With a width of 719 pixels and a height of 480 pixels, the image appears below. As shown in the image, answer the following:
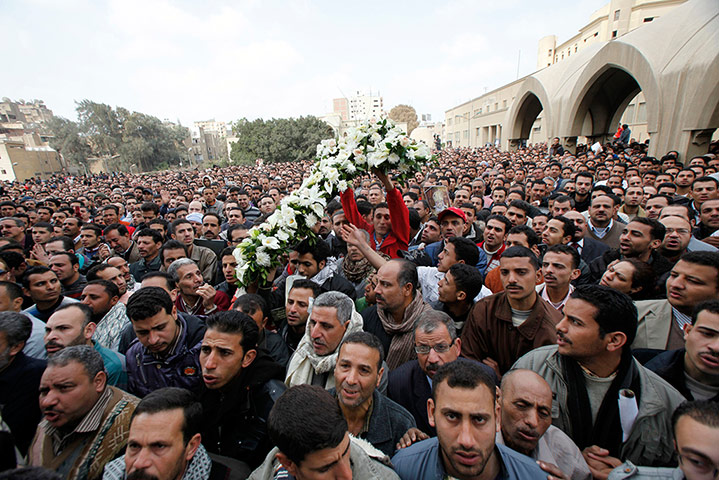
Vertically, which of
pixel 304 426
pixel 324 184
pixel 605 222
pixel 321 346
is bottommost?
pixel 321 346

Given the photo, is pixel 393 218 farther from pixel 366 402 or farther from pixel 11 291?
pixel 11 291

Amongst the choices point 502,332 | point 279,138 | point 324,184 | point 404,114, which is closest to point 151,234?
point 324,184

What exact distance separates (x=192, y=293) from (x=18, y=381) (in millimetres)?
1667

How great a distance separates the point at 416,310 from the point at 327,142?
2040 mm

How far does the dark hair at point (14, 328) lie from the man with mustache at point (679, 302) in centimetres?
491

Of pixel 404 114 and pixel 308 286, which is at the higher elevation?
pixel 404 114

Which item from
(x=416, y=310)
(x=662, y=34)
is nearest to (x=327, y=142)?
(x=416, y=310)

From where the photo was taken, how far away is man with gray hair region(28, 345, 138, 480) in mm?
2127

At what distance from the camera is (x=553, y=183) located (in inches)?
392

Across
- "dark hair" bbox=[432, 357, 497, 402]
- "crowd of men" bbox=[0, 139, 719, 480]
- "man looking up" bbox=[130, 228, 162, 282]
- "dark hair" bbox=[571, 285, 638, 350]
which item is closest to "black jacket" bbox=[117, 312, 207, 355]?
"crowd of men" bbox=[0, 139, 719, 480]

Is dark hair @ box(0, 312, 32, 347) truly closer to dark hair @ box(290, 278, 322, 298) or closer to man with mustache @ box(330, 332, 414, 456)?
dark hair @ box(290, 278, 322, 298)

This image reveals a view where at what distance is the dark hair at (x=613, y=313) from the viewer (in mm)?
2145

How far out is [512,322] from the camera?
111 inches

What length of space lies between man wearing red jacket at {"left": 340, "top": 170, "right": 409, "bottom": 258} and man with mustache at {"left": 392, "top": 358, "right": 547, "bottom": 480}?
2.31 metres
